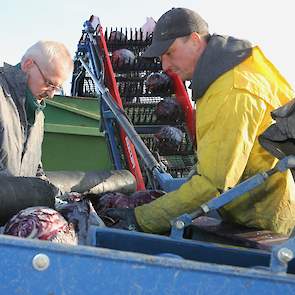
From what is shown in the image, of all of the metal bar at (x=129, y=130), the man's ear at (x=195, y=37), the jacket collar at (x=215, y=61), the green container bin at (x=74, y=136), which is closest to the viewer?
the jacket collar at (x=215, y=61)

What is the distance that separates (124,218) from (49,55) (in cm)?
117

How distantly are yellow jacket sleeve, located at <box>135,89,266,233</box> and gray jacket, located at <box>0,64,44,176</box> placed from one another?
1095 mm

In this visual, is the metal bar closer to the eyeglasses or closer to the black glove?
the eyeglasses

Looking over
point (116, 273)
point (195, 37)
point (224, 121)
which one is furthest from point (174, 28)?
point (116, 273)

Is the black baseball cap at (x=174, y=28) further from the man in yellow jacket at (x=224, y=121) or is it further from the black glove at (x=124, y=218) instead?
the black glove at (x=124, y=218)

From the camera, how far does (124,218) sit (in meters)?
2.83

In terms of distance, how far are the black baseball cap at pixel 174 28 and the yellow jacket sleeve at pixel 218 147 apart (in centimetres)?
37

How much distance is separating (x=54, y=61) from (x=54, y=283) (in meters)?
1.99

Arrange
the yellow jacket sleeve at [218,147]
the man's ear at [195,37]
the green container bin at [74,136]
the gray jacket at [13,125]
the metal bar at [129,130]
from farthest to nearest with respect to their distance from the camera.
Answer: the green container bin at [74,136] < the metal bar at [129,130] < the gray jacket at [13,125] < the man's ear at [195,37] < the yellow jacket sleeve at [218,147]

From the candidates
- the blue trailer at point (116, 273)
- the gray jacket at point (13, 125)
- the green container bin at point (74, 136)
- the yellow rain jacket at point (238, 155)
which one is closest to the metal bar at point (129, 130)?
the green container bin at point (74, 136)

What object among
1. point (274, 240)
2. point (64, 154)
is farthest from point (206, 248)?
point (64, 154)

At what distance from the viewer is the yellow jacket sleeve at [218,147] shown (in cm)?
255

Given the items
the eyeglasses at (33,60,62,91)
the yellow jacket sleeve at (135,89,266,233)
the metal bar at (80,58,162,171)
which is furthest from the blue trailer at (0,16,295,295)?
the metal bar at (80,58,162,171)

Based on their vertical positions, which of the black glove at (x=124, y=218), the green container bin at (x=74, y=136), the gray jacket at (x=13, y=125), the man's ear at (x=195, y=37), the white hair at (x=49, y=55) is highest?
the man's ear at (x=195, y=37)
